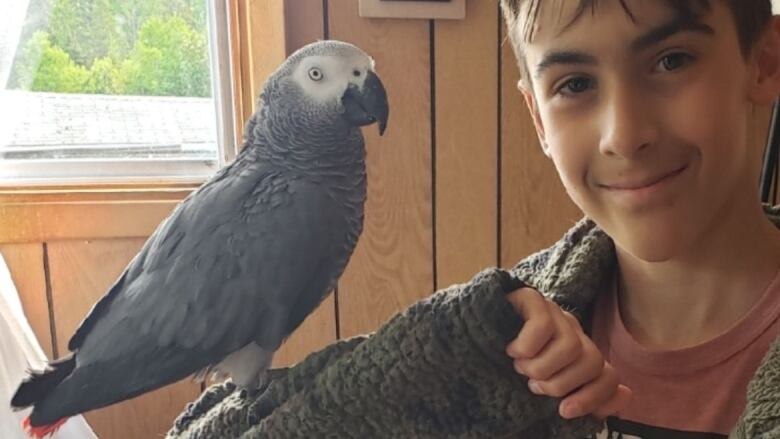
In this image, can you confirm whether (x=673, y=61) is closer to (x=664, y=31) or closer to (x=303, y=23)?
(x=664, y=31)

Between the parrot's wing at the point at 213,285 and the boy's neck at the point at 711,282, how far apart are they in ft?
0.98

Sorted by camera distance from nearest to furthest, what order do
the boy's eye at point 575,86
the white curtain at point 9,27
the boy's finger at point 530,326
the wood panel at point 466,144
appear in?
the boy's finger at point 530,326 → the boy's eye at point 575,86 → the white curtain at point 9,27 → the wood panel at point 466,144

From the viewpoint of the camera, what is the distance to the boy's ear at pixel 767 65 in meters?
0.55

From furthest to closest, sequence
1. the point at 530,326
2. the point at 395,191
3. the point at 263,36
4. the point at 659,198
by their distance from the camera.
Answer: the point at 395,191 < the point at 263,36 < the point at 659,198 < the point at 530,326

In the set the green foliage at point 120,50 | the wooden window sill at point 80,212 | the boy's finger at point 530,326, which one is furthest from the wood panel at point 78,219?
the boy's finger at point 530,326

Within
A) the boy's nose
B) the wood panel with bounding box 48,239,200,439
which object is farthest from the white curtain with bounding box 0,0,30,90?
the boy's nose

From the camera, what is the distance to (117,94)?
946 mm

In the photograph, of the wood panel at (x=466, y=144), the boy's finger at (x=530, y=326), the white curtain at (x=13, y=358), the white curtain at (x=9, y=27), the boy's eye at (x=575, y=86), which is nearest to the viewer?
the boy's finger at (x=530, y=326)

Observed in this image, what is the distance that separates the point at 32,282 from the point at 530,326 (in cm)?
71

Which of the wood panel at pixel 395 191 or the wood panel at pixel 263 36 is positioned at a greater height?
the wood panel at pixel 263 36

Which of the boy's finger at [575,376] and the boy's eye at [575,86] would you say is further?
the boy's eye at [575,86]

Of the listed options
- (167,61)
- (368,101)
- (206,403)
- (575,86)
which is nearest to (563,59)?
(575,86)

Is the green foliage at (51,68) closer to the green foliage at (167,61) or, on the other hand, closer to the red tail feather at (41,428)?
the green foliage at (167,61)

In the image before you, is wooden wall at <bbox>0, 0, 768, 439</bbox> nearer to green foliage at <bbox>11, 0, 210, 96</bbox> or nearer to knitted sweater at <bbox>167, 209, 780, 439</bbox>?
green foliage at <bbox>11, 0, 210, 96</bbox>
